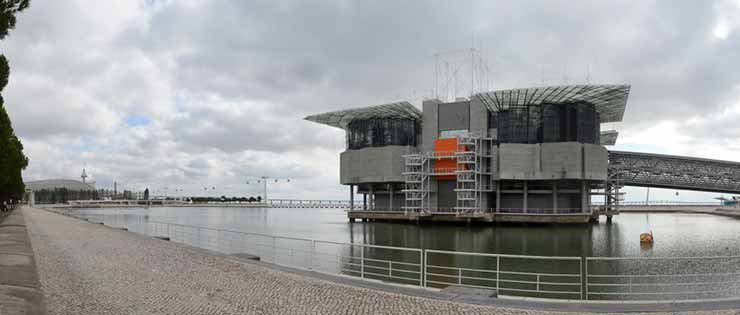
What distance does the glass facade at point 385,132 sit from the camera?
71.5 meters

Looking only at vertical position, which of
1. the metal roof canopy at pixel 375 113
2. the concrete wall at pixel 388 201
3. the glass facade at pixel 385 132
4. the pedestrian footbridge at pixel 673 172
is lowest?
the concrete wall at pixel 388 201

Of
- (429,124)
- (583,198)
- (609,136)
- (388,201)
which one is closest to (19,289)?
(429,124)

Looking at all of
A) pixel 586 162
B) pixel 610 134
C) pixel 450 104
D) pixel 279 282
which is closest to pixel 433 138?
pixel 450 104

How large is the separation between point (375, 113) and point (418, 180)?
40.2 feet

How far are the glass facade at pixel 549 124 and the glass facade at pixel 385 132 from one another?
1379 centimetres

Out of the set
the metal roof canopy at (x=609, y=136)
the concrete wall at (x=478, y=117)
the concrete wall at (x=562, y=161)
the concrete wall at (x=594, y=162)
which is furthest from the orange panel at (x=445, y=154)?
the metal roof canopy at (x=609, y=136)

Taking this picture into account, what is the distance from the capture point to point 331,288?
11.4m

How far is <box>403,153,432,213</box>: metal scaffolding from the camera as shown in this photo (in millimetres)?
65375

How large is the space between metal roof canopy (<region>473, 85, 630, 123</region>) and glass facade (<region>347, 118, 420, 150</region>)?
454 inches

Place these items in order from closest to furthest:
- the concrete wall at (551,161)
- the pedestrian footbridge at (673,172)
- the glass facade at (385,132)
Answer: the concrete wall at (551,161)
the glass facade at (385,132)
the pedestrian footbridge at (673,172)

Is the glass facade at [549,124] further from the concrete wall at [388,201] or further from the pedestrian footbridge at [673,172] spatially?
the pedestrian footbridge at [673,172]

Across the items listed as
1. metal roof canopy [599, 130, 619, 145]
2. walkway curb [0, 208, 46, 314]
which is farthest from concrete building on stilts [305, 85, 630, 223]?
walkway curb [0, 208, 46, 314]

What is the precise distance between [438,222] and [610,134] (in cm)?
4416

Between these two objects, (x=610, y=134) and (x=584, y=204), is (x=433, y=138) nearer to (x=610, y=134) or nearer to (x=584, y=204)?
(x=584, y=204)
